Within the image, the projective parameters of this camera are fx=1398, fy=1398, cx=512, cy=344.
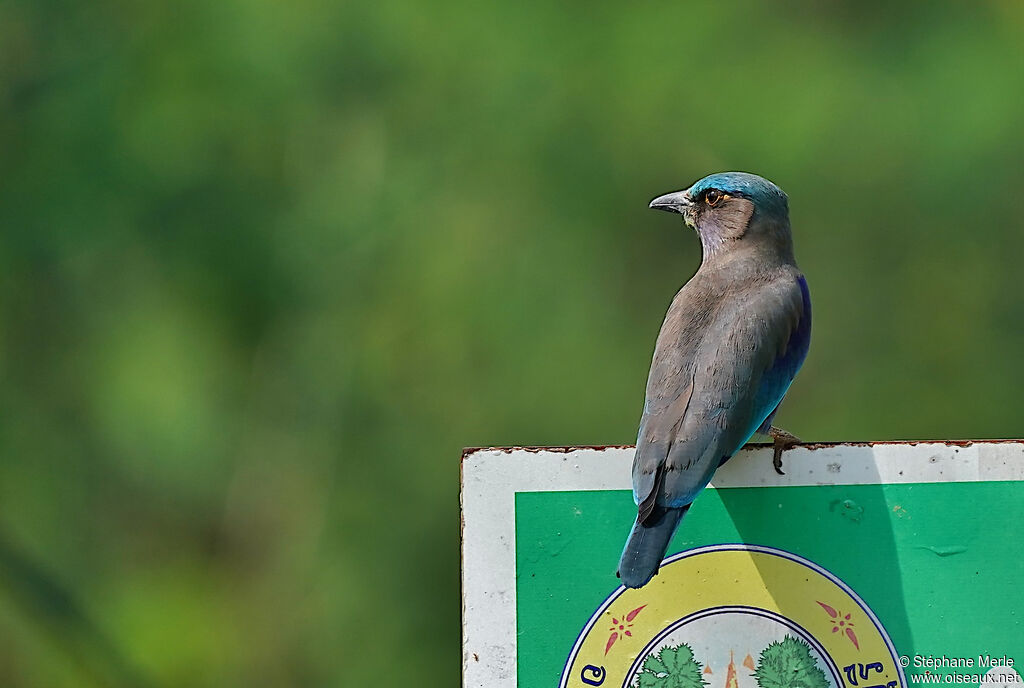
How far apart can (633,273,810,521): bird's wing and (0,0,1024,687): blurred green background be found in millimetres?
2117

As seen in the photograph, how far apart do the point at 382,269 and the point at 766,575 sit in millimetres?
3289

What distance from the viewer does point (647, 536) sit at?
9.50 feet

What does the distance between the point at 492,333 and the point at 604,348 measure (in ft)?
1.63

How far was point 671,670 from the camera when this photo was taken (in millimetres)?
3012

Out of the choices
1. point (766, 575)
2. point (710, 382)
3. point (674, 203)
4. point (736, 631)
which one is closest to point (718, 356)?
point (710, 382)

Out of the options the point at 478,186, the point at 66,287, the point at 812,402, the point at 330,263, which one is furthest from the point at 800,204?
the point at 66,287

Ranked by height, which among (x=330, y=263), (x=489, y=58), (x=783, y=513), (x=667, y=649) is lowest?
(x=667, y=649)

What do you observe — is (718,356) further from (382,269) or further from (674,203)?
(382,269)

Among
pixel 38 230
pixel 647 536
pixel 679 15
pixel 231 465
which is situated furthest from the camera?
pixel 679 15

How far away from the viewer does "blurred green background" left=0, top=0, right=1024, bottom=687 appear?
5680mm

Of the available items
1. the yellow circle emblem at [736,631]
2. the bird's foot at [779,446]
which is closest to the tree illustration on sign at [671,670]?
the yellow circle emblem at [736,631]

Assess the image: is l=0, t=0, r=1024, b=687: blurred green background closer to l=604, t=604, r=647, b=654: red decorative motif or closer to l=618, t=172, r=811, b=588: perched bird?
l=618, t=172, r=811, b=588: perched bird

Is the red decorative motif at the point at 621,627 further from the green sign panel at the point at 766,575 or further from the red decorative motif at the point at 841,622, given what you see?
the red decorative motif at the point at 841,622

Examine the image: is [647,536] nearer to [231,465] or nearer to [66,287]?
[231,465]
